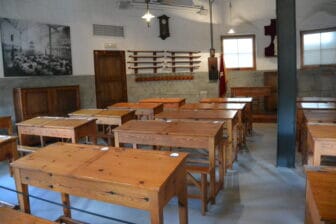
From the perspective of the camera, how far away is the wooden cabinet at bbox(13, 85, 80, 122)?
216 inches

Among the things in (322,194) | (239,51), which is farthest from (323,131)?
(239,51)

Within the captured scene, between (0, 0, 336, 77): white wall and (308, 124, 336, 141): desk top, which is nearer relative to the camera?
(308, 124, 336, 141): desk top

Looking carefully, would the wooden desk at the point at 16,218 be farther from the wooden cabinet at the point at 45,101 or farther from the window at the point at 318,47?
the window at the point at 318,47

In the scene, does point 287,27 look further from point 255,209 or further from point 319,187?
point 319,187

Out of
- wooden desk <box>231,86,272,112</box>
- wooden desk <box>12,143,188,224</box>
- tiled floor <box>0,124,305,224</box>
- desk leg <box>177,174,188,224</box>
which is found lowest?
tiled floor <box>0,124,305,224</box>

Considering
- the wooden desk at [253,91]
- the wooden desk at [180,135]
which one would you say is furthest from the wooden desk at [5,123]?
the wooden desk at [253,91]

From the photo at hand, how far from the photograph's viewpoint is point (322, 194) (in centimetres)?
170

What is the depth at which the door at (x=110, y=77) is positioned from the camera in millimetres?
7070

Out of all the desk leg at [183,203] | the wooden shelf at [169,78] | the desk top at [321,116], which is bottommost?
the desk leg at [183,203]

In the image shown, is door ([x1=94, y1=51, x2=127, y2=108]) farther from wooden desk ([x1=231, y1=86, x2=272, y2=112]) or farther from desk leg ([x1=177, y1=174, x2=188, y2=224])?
desk leg ([x1=177, y1=174, x2=188, y2=224])

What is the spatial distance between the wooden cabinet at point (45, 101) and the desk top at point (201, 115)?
2672 mm

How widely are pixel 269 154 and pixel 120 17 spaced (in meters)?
4.90

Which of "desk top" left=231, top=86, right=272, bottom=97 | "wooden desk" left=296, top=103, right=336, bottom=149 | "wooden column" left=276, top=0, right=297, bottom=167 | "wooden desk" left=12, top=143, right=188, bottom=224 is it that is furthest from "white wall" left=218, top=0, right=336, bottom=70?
"wooden desk" left=12, top=143, right=188, bottom=224

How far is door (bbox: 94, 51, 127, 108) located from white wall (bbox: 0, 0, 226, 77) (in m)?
0.18
